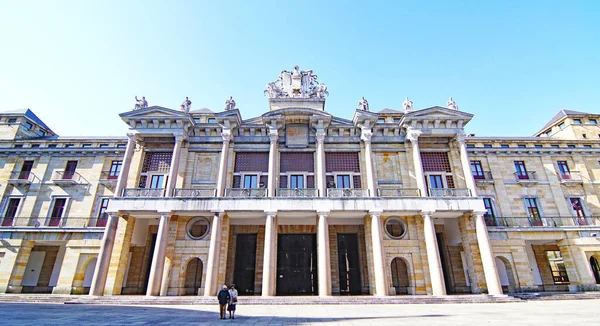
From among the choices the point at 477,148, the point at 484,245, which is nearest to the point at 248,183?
the point at 484,245

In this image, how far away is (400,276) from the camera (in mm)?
21375

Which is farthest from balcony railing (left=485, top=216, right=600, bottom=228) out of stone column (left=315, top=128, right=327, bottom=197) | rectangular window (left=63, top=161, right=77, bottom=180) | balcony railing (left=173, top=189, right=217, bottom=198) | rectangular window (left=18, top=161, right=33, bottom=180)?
rectangular window (left=18, top=161, right=33, bottom=180)

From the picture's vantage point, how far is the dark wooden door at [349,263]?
21.7 metres

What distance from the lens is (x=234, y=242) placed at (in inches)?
877

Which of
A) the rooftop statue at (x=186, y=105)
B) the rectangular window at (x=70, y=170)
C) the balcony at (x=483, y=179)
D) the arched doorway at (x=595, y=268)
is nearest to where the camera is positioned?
the rooftop statue at (x=186, y=105)

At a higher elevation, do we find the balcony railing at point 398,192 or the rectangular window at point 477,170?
the rectangular window at point 477,170

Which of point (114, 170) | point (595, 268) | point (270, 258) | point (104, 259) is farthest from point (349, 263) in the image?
point (114, 170)

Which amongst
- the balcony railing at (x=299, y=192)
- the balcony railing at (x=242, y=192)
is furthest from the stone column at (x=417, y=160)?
the balcony railing at (x=242, y=192)

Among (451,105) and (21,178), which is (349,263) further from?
(21,178)

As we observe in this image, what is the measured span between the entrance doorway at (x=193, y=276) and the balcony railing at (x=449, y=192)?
692 inches

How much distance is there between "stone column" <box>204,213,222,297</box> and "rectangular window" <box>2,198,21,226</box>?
17.9m

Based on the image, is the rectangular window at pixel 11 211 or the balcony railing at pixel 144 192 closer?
the balcony railing at pixel 144 192

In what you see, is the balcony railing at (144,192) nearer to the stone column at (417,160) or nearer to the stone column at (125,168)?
the stone column at (125,168)

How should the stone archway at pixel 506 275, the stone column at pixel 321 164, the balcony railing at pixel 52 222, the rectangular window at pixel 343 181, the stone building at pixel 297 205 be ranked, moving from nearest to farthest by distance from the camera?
1. the stone building at pixel 297 205
2. the stone column at pixel 321 164
3. the stone archway at pixel 506 275
4. the rectangular window at pixel 343 181
5. the balcony railing at pixel 52 222
